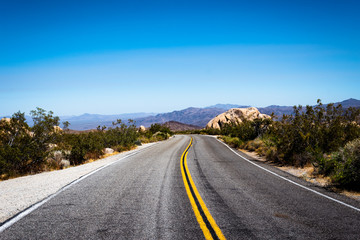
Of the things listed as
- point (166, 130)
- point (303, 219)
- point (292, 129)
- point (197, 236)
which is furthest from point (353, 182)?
point (166, 130)

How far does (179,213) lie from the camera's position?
480 centimetres

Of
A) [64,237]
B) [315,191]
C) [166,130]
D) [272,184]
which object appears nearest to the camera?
[64,237]

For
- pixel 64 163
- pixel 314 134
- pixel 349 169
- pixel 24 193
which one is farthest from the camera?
pixel 64 163

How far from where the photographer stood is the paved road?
12.8 feet

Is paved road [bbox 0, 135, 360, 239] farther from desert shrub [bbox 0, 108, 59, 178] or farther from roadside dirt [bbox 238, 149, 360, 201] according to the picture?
desert shrub [bbox 0, 108, 59, 178]

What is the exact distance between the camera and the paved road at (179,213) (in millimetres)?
3914

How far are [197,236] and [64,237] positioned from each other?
2.19 m

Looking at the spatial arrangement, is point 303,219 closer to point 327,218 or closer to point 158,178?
point 327,218

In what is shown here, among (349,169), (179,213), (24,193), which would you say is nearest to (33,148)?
(24,193)

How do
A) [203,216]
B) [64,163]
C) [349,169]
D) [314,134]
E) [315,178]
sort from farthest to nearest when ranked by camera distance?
[64,163], [314,134], [315,178], [349,169], [203,216]

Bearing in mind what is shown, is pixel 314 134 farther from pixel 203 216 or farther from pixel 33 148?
pixel 33 148

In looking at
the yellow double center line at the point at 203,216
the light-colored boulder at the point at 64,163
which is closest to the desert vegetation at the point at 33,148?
the light-colored boulder at the point at 64,163

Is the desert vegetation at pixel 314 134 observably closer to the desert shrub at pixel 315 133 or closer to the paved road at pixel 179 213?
the desert shrub at pixel 315 133

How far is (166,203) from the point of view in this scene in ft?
17.8
